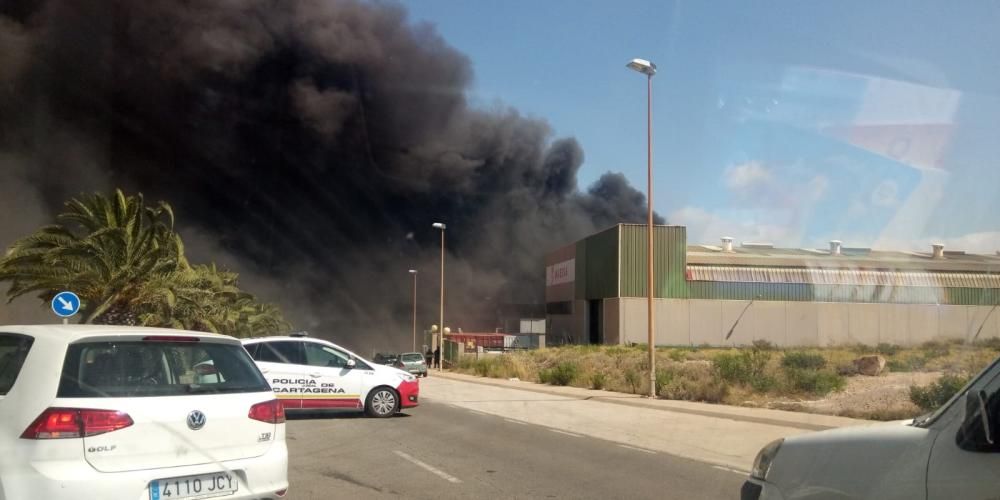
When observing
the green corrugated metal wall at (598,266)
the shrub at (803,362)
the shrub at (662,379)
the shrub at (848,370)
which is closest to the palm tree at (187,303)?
the shrub at (662,379)

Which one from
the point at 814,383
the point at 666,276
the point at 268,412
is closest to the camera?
the point at 268,412

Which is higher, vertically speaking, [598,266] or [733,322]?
[598,266]

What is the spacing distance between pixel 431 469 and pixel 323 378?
4.95 m

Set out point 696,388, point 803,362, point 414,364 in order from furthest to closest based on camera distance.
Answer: point 414,364
point 803,362
point 696,388

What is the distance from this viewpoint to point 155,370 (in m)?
5.34

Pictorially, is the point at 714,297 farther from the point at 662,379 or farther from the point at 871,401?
the point at 871,401

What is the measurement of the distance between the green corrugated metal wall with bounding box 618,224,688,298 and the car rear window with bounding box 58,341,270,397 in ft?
151

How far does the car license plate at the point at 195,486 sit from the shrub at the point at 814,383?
54.7ft

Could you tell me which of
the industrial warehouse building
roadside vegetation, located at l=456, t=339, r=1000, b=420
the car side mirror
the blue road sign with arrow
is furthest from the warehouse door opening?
the car side mirror

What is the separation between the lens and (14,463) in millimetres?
4473

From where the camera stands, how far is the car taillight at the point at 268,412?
17.9 feet

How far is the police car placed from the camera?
1303cm

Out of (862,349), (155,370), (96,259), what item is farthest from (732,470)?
(862,349)

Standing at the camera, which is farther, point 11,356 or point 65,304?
point 65,304
